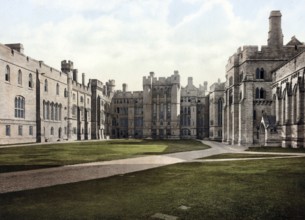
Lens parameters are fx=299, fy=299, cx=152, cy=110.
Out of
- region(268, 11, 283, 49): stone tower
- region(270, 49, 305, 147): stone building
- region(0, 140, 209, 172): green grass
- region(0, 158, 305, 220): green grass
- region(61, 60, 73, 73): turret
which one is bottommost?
region(0, 140, 209, 172): green grass

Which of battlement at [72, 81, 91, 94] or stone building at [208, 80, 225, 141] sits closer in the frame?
battlement at [72, 81, 91, 94]

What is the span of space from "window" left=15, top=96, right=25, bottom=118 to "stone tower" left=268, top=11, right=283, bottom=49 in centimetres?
3416

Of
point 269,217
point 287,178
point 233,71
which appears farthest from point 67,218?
point 233,71

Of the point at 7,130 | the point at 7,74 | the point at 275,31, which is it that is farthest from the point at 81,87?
the point at 275,31

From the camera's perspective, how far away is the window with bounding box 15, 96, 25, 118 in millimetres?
37375

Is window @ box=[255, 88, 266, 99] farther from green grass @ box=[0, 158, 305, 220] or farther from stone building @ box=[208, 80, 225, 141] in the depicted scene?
green grass @ box=[0, 158, 305, 220]

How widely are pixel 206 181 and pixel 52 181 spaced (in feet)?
18.3

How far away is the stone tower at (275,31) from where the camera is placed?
1631 inches

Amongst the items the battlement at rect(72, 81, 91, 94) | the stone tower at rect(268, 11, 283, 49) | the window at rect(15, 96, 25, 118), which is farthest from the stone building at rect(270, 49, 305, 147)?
the battlement at rect(72, 81, 91, 94)

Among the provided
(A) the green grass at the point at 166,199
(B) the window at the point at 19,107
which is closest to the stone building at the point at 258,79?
(B) the window at the point at 19,107

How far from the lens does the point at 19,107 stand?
3797 centimetres

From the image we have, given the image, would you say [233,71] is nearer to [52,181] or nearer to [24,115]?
[24,115]

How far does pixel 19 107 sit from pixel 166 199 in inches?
1368

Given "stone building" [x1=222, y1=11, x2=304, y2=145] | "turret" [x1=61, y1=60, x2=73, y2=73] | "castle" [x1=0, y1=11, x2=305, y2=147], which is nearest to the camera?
"castle" [x1=0, y1=11, x2=305, y2=147]
